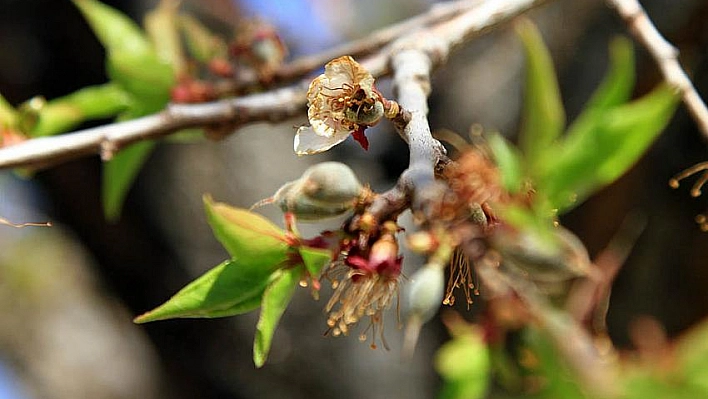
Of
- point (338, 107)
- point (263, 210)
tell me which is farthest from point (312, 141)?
point (263, 210)

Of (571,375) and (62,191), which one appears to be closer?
(571,375)

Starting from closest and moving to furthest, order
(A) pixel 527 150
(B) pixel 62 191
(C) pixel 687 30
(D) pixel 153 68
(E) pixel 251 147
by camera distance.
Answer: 1. (A) pixel 527 150
2. (D) pixel 153 68
3. (C) pixel 687 30
4. (B) pixel 62 191
5. (E) pixel 251 147

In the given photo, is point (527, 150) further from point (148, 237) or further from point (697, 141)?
point (148, 237)

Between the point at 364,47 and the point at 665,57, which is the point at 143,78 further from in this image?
the point at 665,57

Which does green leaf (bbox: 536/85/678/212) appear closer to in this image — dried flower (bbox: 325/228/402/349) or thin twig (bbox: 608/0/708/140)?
thin twig (bbox: 608/0/708/140)

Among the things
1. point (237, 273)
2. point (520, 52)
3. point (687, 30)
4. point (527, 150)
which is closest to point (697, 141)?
point (687, 30)

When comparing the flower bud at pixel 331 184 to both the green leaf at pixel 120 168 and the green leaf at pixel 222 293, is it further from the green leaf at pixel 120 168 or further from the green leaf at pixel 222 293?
the green leaf at pixel 120 168

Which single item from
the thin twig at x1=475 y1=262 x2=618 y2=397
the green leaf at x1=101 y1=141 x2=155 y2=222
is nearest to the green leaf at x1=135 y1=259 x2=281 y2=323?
the thin twig at x1=475 y1=262 x2=618 y2=397
